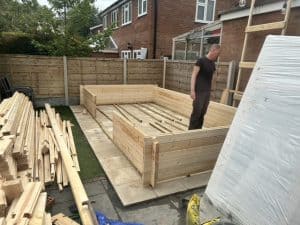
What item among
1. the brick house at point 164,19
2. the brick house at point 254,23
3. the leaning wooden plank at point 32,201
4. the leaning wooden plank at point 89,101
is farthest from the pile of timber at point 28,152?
the brick house at point 164,19

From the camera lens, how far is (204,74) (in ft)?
12.4

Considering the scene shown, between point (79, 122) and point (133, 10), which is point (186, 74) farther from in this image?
point (133, 10)

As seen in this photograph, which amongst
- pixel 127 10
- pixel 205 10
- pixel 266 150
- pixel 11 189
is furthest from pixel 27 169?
pixel 127 10

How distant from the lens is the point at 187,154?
3.16m

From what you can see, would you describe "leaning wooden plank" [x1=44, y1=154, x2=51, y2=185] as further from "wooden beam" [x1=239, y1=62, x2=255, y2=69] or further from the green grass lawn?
"wooden beam" [x1=239, y1=62, x2=255, y2=69]

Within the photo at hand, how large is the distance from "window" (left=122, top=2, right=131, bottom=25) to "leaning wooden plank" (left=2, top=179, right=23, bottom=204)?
13165 millimetres

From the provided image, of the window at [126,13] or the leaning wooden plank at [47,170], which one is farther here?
the window at [126,13]

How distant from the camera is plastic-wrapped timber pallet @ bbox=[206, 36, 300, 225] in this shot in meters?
1.66

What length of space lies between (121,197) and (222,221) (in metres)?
1.36

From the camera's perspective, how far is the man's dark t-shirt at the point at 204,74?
3.73 m

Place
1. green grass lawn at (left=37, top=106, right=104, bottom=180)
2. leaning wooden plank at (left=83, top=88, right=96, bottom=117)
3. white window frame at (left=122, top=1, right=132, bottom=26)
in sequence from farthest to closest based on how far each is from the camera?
1. white window frame at (left=122, top=1, right=132, bottom=26)
2. leaning wooden plank at (left=83, top=88, right=96, bottom=117)
3. green grass lawn at (left=37, top=106, right=104, bottom=180)

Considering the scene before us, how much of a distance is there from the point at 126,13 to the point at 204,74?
12.0 m

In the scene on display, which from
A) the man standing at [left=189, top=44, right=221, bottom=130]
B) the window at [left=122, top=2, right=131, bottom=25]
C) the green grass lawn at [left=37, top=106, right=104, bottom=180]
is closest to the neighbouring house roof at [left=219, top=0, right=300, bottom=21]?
the man standing at [left=189, top=44, right=221, bottom=130]

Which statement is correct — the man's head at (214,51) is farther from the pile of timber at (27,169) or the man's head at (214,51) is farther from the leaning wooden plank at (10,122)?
the leaning wooden plank at (10,122)
